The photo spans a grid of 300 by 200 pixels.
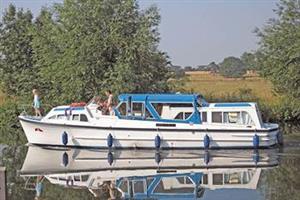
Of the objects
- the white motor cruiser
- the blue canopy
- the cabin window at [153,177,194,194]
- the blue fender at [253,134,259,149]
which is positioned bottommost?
the cabin window at [153,177,194,194]

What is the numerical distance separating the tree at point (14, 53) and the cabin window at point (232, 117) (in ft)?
72.0

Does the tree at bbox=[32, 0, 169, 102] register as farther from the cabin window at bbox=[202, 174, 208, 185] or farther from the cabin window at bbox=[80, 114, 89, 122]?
the cabin window at bbox=[202, 174, 208, 185]

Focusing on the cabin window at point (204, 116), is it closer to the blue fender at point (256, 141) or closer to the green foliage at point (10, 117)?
the blue fender at point (256, 141)

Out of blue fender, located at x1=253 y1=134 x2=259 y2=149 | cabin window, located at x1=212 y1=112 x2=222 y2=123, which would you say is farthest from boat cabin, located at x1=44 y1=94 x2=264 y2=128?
blue fender, located at x1=253 y1=134 x2=259 y2=149

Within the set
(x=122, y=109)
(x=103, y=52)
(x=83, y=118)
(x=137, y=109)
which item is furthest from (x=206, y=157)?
(x=103, y=52)

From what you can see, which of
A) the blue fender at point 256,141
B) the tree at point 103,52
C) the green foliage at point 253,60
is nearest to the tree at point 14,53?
the tree at point 103,52

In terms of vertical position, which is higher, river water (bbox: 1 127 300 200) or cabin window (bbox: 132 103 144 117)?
cabin window (bbox: 132 103 144 117)

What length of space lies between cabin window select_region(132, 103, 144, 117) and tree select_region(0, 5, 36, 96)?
19.4 m

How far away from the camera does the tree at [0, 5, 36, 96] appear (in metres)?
47.5

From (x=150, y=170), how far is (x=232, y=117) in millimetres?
6722

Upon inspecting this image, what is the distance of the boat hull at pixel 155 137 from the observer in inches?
1023

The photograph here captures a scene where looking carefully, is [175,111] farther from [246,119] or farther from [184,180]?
[184,180]

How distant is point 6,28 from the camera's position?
51.1 metres

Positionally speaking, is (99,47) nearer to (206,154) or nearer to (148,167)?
(206,154)
